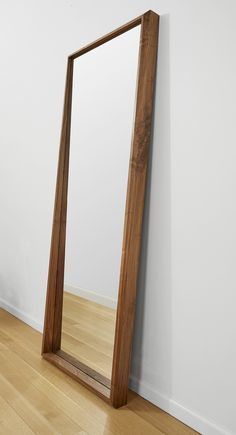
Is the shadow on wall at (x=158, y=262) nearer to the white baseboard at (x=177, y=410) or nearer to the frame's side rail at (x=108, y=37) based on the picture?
the white baseboard at (x=177, y=410)

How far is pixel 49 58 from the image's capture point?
8.13 feet

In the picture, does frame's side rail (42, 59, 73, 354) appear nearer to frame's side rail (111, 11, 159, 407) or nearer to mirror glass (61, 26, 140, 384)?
mirror glass (61, 26, 140, 384)

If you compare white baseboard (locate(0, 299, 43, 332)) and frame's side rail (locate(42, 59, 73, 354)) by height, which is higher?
frame's side rail (locate(42, 59, 73, 354))

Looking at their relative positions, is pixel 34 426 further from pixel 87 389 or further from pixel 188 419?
pixel 188 419

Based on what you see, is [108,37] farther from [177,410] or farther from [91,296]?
[177,410]

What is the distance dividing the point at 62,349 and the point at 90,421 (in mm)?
618

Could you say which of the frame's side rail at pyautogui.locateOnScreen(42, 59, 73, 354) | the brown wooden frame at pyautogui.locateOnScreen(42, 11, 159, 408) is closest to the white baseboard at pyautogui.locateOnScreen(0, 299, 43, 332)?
the frame's side rail at pyautogui.locateOnScreen(42, 59, 73, 354)

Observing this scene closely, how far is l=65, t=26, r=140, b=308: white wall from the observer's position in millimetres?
1774

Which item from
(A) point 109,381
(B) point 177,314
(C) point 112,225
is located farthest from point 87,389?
(C) point 112,225

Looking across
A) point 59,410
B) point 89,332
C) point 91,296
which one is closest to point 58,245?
point 91,296

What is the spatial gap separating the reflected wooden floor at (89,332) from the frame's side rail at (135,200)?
98 millimetres

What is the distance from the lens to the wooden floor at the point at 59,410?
4.88ft

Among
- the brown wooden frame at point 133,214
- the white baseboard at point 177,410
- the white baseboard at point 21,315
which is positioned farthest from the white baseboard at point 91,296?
the white baseboard at point 21,315

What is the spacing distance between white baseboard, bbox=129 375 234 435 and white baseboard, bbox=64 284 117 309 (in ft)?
1.17
